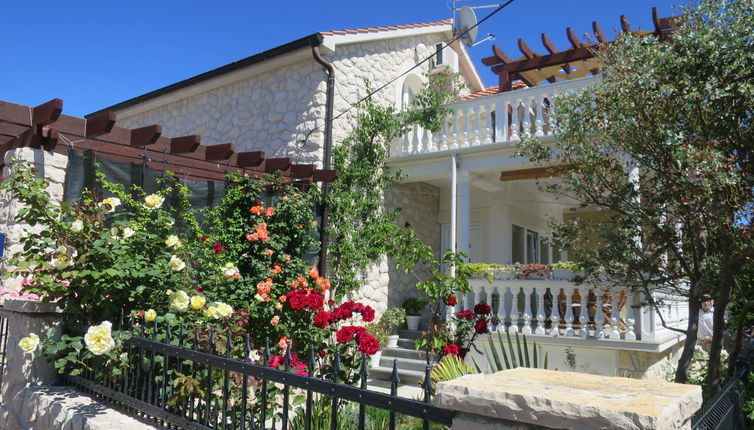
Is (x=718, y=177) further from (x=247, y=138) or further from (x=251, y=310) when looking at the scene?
(x=247, y=138)

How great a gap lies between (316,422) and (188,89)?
9.38m

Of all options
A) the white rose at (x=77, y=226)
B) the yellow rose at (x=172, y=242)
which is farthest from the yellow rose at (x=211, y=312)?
the white rose at (x=77, y=226)

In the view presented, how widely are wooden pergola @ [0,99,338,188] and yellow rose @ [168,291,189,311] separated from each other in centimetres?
297

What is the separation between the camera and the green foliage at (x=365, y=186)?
952 centimetres

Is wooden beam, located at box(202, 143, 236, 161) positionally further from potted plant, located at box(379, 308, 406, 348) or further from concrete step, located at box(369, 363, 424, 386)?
potted plant, located at box(379, 308, 406, 348)

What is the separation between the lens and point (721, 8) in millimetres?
4301

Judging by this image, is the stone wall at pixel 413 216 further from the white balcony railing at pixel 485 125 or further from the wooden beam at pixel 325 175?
the wooden beam at pixel 325 175

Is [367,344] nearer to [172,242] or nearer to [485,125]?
[172,242]

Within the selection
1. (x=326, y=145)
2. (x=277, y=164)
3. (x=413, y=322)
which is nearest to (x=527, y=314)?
(x=413, y=322)

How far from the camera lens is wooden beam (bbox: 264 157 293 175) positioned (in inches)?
344

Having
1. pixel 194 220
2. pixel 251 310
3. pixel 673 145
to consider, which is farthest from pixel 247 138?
pixel 673 145

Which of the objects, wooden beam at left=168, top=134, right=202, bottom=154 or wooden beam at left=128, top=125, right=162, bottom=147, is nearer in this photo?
wooden beam at left=128, top=125, right=162, bottom=147

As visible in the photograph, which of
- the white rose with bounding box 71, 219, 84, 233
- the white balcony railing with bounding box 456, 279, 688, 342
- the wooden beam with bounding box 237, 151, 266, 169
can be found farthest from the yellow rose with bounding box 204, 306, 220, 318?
the white balcony railing with bounding box 456, 279, 688, 342

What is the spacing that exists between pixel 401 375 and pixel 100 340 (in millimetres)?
5876
